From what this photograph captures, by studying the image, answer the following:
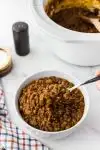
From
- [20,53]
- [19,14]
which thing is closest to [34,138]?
[20,53]

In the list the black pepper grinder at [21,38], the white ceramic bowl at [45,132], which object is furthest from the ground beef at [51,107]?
the black pepper grinder at [21,38]

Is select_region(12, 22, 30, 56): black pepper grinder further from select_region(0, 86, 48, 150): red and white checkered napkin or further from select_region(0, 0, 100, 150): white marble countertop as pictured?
select_region(0, 86, 48, 150): red and white checkered napkin

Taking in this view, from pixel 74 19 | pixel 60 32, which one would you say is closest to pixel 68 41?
pixel 60 32

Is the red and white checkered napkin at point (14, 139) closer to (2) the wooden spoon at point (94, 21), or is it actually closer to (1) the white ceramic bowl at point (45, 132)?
(1) the white ceramic bowl at point (45, 132)

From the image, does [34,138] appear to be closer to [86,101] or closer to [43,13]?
[86,101]

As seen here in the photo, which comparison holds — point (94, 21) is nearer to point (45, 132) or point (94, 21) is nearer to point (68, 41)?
point (68, 41)
